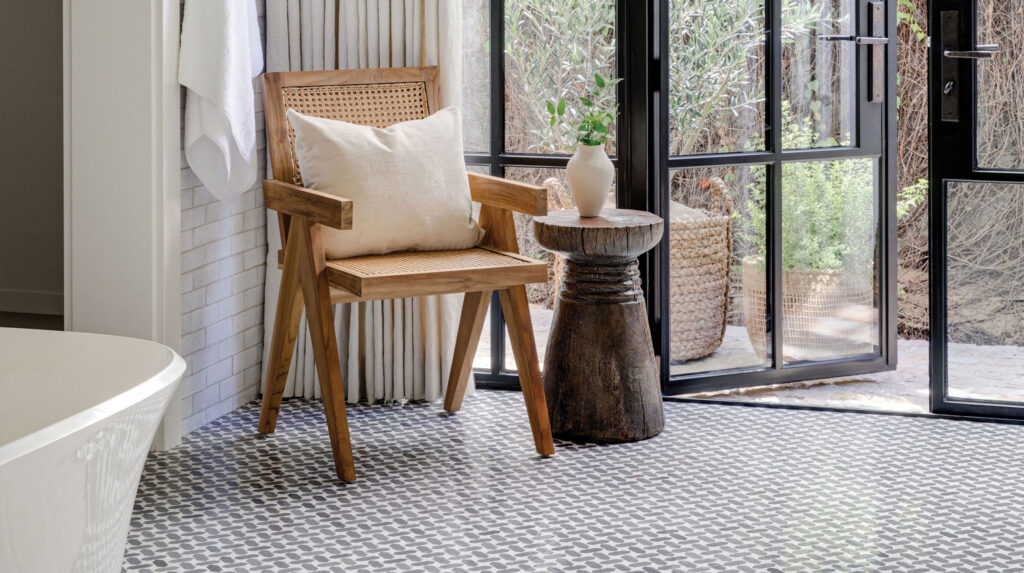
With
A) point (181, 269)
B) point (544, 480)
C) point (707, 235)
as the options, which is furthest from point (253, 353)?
Result: point (707, 235)

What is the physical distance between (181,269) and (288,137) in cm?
46

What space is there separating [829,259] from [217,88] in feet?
6.20

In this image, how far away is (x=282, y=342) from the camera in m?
3.24

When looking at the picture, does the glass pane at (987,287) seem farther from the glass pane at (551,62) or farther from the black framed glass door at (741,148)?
the glass pane at (551,62)

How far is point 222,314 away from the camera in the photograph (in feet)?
11.2

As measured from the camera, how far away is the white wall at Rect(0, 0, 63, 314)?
4.50 metres

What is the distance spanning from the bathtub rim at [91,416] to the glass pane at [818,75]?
209cm

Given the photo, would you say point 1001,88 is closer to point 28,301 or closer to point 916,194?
point 916,194

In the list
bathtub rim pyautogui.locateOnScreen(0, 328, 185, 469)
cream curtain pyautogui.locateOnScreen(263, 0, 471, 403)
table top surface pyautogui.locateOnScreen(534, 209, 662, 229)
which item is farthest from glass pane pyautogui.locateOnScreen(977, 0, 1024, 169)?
bathtub rim pyautogui.locateOnScreen(0, 328, 185, 469)

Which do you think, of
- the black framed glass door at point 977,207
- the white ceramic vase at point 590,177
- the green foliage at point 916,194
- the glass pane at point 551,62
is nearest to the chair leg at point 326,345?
the white ceramic vase at point 590,177

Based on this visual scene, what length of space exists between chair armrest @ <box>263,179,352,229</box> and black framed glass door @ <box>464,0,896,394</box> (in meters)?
0.73

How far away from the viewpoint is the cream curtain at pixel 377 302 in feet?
11.4

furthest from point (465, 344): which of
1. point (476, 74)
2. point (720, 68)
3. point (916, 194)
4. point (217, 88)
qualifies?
point (916, 194)

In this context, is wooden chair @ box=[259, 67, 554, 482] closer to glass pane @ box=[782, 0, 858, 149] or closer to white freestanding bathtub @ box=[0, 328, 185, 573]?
white freestanding bathtub @ box=[0, 328, 185, 573]
